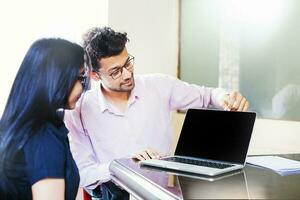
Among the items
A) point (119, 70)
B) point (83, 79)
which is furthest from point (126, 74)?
point (83, 79)

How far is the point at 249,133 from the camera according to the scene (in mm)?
878

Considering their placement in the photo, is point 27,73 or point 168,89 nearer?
point 27,73

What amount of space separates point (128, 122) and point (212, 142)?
43 centimetres

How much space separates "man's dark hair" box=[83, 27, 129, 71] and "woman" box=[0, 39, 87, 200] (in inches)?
9.1

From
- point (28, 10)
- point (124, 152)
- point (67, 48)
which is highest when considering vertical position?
point (28, 10)

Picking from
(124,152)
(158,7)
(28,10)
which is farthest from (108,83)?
(158,7)

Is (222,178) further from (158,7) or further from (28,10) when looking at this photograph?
(158,7)

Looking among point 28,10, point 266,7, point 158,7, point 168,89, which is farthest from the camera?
point 158,7

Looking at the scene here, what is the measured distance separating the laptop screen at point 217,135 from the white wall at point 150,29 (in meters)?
0.65

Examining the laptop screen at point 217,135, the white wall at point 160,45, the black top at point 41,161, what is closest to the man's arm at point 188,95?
the white wall at point 160,45

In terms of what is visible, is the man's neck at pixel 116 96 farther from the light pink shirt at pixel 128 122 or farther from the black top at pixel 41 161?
the black top at pixel 41 161

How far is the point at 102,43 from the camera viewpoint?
1183 millimetres

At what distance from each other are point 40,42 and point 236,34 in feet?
3.04

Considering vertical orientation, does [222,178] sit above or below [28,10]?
below
